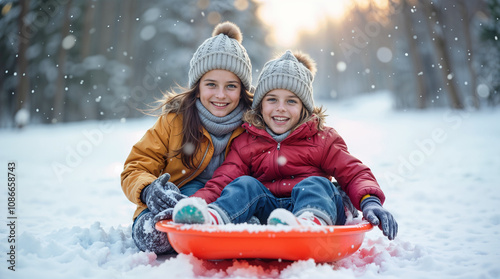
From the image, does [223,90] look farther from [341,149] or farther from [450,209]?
[450,209]

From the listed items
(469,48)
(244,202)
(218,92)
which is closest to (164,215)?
(244,202)

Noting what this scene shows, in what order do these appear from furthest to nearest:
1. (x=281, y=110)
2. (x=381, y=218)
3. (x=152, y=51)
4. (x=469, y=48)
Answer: (x=152, y=51), (x=469, y=48), (x=281, y=110), (x=381, y=218)

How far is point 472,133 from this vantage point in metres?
8.09

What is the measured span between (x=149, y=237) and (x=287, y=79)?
1.29m

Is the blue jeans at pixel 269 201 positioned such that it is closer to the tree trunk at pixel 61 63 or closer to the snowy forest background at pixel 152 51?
the snowy forest background at pixel 152 51

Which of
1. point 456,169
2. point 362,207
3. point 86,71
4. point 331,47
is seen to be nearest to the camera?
point 362,207

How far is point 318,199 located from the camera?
190 centimetres

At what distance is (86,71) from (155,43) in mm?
3136

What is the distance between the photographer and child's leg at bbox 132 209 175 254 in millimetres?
2008

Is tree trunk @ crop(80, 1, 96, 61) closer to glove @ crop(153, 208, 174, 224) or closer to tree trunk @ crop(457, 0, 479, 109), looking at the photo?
tree trunk @ crop(457, 0, 479, 109)

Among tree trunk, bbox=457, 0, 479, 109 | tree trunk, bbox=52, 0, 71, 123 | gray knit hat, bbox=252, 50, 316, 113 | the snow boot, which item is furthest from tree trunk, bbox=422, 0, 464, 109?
tree trunk, bbox=52, 0, 71, 123

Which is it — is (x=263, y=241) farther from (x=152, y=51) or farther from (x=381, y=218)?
(x=152, y=51)

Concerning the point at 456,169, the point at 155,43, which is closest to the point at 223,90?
the point at 456,169

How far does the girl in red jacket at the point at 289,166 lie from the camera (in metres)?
1.93
